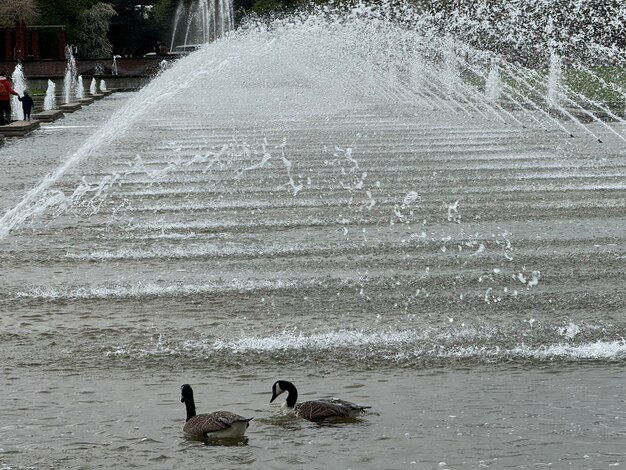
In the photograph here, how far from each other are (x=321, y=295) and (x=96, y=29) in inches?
3109

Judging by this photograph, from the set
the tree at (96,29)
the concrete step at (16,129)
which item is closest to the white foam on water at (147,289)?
the concrete step at (16,129)

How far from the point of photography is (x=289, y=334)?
1007 centimetres

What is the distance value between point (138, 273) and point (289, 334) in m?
2.99

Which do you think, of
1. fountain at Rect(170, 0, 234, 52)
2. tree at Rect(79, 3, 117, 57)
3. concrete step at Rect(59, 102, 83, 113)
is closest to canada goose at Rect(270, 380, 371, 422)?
concrete step at Rect(59, 102, 83, 113)

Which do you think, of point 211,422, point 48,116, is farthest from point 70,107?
point 211,422

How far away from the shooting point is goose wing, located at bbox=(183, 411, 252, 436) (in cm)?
762

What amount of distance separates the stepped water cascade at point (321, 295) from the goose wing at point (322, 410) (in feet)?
0.27

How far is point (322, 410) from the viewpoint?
7.87m

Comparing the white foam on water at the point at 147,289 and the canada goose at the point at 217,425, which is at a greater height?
the canada goose at the point at 217,425

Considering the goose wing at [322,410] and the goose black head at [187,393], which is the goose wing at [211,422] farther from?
the goose wing at [322,410]

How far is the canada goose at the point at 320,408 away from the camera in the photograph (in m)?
7.88

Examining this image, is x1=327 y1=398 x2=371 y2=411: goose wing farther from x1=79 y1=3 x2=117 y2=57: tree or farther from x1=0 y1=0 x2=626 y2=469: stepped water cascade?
x1=79 y1=3 x2=117 y2=57: tree

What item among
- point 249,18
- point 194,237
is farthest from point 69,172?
point 249,18

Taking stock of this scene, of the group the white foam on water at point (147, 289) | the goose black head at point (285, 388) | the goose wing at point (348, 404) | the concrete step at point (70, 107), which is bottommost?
the concrete step at point (70, 107)
